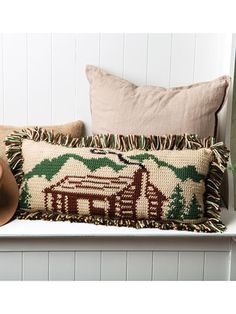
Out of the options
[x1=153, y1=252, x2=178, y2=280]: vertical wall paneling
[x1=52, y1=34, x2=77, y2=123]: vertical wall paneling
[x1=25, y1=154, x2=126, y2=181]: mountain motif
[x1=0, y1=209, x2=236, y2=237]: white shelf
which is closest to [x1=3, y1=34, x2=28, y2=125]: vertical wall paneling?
[x1=52, y1=34, x2=77, y2=123]: vertical wall paneling

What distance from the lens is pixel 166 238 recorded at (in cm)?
205

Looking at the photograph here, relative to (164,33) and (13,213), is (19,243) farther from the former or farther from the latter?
(164,33)

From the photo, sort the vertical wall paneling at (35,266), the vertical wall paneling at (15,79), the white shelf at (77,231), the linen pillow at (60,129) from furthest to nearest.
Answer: the vertical wall paneling at (15,79)
the linen pillow at (60,129)
the vertical wall paneling at (35,266)
the white shelf at (77,231)

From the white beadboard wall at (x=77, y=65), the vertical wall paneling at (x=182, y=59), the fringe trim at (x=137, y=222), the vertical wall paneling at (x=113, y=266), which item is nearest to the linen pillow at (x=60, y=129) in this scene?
the white beadboard wall at (x=77, y=65)

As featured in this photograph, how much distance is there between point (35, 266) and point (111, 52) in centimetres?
90

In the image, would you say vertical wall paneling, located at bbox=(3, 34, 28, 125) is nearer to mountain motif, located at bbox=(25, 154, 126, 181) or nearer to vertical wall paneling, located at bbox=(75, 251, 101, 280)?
mountain motif, located at bbox=(25, 154, 126, 181)

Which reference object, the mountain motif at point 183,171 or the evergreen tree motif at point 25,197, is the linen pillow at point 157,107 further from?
the evergreen tree motif at point 25,197

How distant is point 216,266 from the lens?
2098 millimetres

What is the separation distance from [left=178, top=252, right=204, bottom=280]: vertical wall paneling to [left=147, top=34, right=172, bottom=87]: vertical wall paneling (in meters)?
0.72

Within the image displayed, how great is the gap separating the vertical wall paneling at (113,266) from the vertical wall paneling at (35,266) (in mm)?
197

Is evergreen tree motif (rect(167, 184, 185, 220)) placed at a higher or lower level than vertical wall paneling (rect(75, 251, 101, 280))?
higher

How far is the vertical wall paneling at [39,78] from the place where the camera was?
2.39m

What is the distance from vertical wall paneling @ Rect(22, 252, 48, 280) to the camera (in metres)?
→ 2.05

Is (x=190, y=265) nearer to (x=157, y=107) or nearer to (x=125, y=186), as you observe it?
(x=125, y=186)
